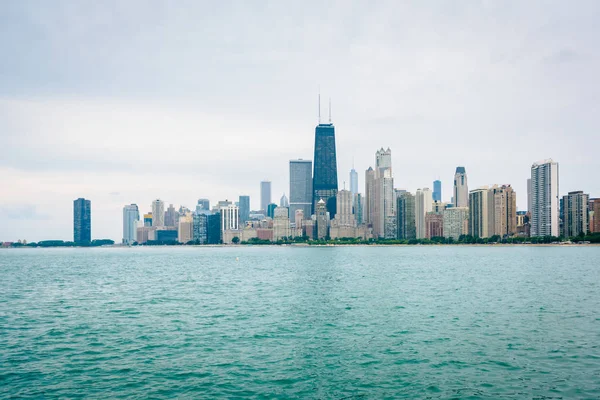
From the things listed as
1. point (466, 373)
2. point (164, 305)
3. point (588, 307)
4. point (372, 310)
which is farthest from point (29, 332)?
point (588, 307)

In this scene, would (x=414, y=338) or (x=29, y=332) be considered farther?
(x=29, y=332)

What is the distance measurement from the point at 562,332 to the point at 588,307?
15.8m

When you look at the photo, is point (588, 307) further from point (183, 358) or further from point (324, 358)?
point (183, 358)

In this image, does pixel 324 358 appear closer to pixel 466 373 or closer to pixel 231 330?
pixel 466 373

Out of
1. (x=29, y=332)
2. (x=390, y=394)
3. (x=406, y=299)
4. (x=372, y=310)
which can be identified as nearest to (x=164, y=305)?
(x=29, y=332)


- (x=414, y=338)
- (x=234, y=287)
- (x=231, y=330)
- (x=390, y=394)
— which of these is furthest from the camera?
(x=234, y=287)

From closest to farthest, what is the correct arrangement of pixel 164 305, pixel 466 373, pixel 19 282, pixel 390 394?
pixel 390 394 → pixel 466 373 → pixel 164 305 → pixel 19 282

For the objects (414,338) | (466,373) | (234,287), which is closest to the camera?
(466,373)

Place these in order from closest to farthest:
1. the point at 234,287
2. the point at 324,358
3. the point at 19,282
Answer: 1. the point at 324,358
2. the point at 234,287
3. the point at 19,282

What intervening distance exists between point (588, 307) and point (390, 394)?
37988 millimetres

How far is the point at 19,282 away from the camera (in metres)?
95.8

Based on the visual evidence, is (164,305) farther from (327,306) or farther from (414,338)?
(414,338)

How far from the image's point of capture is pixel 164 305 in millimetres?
60219

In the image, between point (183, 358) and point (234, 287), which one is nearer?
point (183, 358)
